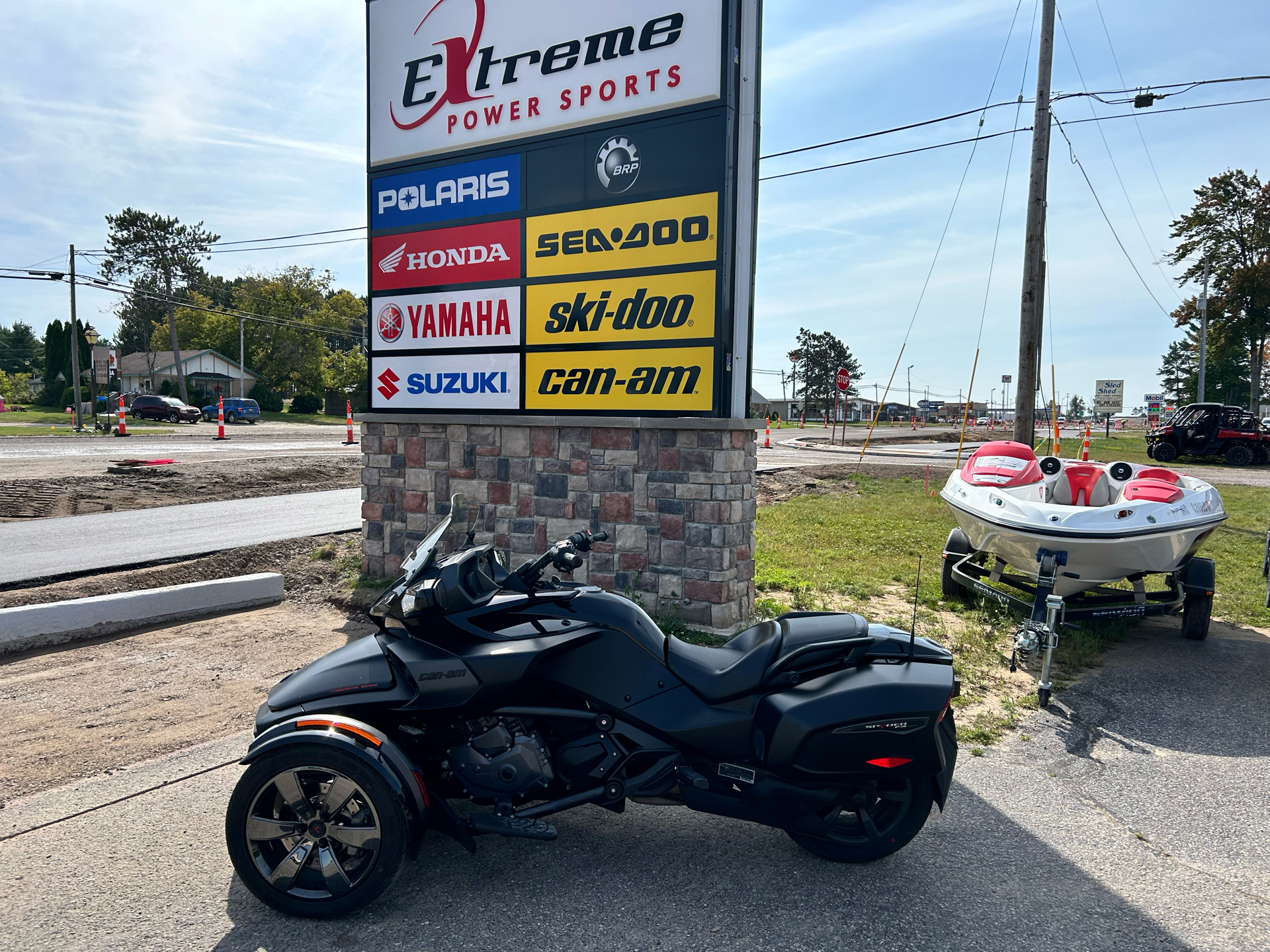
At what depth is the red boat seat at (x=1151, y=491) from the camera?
6051 millimetres

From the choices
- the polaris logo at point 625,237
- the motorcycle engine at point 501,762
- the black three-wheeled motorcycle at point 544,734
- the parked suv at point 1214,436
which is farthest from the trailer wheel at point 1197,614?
Result: the parked suv at point 1214,436

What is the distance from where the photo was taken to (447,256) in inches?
295

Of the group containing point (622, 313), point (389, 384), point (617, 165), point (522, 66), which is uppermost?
point (522, 66)

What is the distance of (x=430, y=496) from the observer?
7586mm

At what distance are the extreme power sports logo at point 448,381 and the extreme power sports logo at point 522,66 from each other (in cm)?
196

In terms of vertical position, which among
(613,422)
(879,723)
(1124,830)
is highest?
(613,422)

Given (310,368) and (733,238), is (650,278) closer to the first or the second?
(733,238)

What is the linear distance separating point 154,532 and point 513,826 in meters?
8.22

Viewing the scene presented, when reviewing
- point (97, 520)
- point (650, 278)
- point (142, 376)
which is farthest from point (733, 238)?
point (142, 376)

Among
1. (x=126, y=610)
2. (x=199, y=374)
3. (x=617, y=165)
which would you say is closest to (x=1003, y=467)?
(x=617, y=165)

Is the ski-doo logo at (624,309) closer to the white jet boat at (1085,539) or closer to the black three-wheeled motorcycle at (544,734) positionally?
the white jet boat at (1085,539)

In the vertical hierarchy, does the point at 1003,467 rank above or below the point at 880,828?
above

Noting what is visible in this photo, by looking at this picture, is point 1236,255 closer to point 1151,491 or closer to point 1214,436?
point 1214,436

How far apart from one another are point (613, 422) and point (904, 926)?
4.42m
